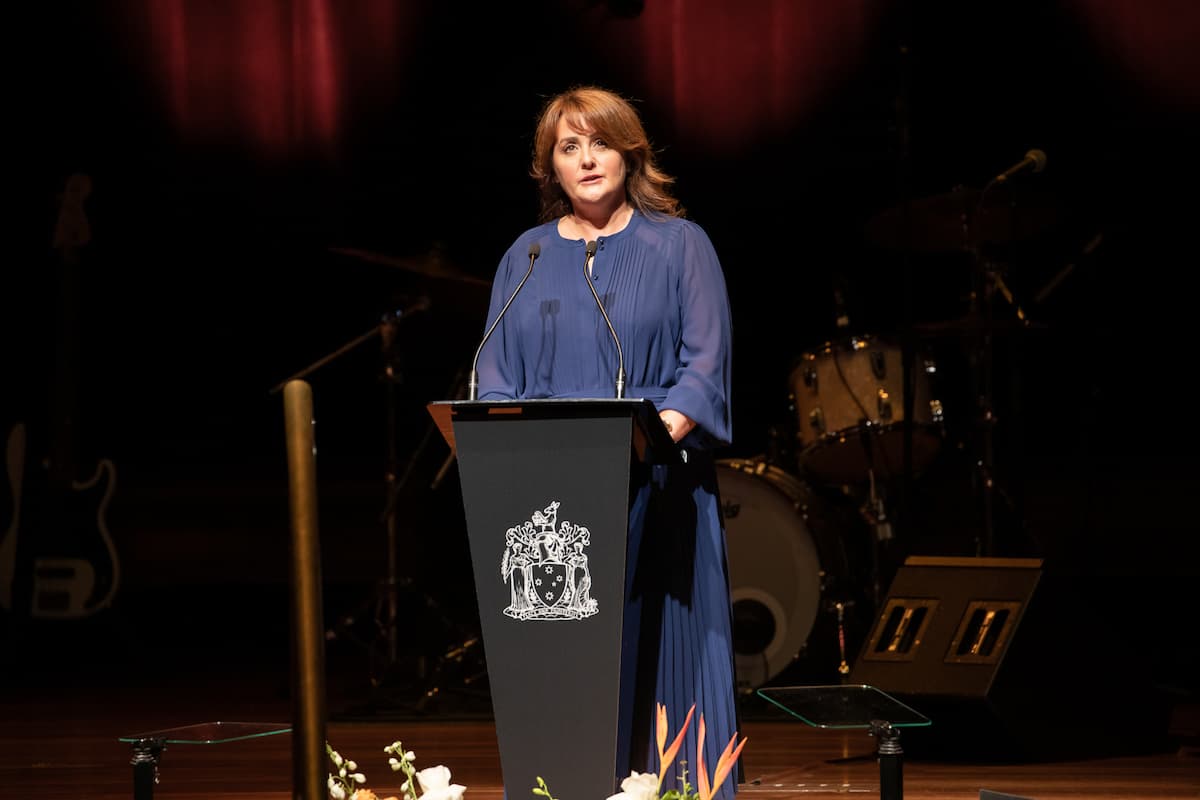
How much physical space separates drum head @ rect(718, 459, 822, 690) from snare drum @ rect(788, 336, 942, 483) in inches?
8.1

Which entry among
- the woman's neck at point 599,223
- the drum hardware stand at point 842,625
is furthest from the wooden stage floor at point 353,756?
the woman's neck at point 599,223

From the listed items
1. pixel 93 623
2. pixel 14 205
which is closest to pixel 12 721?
pixel 93 623

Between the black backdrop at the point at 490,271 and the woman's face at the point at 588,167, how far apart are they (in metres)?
2.77

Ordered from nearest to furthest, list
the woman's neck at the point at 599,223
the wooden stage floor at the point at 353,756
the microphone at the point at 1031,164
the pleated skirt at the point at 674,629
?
the pleated skirt at the point at 674,629
the woman's neck at the point at 599,223
the wooden stage floor at the point at 353,756
the microphone at the point at 1031,164

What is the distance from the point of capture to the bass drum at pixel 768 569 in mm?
4746

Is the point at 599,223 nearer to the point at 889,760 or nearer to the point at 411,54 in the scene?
the point at 889,760

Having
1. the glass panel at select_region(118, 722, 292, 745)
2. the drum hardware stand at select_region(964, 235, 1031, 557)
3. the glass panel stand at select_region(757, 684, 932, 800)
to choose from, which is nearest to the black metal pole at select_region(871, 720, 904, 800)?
the glass panel stand at select_region(757, 684, 932, 800)

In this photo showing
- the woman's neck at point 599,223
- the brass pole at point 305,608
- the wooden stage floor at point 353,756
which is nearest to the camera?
the brass pole at point 305,608

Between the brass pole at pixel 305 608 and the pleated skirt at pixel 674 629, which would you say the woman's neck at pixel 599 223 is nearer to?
the pleated skirt at pixel 674 629

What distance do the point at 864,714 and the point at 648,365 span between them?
632mm

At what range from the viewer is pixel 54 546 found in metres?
5.45

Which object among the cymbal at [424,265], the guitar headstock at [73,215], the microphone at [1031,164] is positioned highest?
the guitar headstock at [73,215]

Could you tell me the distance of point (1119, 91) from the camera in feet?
17.3

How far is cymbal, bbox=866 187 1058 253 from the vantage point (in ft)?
Result: 14.3
